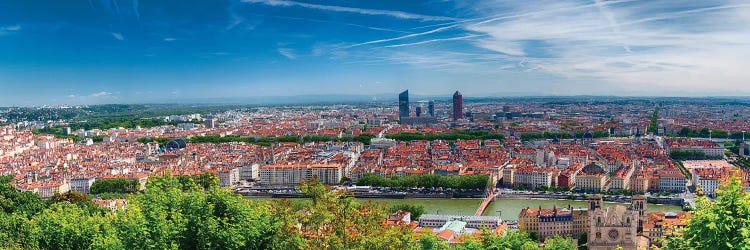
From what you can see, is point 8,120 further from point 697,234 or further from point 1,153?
point 697,234

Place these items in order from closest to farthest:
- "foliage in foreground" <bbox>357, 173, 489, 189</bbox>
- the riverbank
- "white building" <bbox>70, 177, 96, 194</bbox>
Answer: the riverbank, "foliage in foreground" <bbox>357, 173, 489, 189</bbox>, "white building" <bbox>70, 177, 96, 194</bbox>

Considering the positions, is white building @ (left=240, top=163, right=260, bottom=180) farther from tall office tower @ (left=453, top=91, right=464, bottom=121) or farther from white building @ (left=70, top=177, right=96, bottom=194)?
tall office tower @ (left=453, top=91, right=464, bottom=121)

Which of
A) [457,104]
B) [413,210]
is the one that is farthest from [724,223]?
[457,104]

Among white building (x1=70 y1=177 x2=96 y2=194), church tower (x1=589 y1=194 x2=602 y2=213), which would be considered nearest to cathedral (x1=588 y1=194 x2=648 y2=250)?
church tower (x1=589 y1=194 x2=602 y2=213)

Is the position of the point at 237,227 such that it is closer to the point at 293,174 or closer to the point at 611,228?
the point at 611,228

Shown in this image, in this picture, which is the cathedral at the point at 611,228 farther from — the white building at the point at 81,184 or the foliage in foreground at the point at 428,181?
the white building at the point at 81,184

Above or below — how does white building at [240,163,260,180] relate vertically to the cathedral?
below

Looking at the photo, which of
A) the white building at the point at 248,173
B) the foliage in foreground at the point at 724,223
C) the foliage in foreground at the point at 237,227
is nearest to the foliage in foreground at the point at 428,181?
the white building at the point at 248,173

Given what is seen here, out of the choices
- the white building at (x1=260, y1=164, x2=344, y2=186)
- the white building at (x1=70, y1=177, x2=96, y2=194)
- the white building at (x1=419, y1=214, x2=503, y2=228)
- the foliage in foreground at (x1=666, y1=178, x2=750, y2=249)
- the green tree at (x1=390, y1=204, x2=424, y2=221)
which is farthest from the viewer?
the white building at (x1=260, y1=164, x2=344, y2=186)
